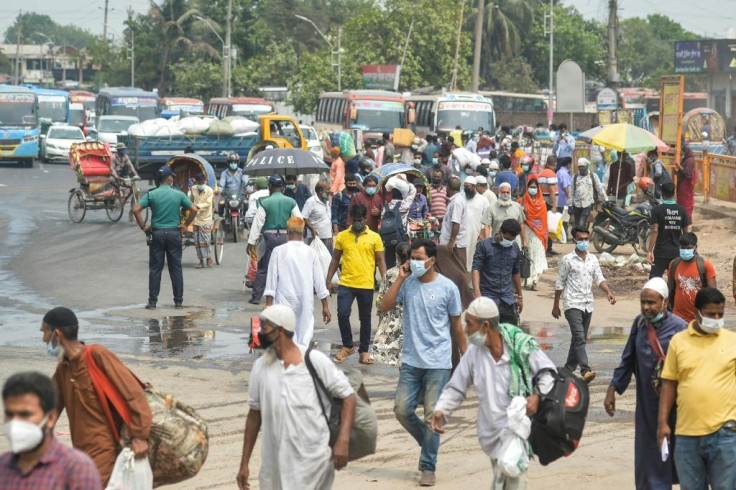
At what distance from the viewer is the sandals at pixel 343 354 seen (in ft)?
43.3

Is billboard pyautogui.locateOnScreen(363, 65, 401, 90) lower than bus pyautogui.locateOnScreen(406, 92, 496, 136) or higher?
higher

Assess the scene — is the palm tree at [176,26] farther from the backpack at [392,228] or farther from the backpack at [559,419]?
the backpack at [559,419]

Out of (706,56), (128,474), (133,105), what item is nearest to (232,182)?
(128,474)

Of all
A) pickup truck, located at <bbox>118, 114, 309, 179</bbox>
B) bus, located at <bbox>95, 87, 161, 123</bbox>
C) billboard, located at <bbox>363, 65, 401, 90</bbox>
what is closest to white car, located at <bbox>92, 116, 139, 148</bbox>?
bus, located at <bbox>95, 87, 161, 123</bbox>

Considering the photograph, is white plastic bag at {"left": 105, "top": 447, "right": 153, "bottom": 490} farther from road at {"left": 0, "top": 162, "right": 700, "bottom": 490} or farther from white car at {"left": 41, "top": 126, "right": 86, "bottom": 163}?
white car at {"left": 41, "top": 126, "right": 86, "bottom": 163}

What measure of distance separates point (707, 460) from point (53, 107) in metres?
52.9

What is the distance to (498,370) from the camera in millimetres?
7004

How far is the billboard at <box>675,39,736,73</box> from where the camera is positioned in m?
58.3

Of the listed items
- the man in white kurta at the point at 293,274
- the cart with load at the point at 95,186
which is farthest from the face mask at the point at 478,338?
the cart with load at the point at 95,186

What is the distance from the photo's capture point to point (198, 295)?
703 inches

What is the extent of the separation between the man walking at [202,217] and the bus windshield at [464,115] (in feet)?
71.4

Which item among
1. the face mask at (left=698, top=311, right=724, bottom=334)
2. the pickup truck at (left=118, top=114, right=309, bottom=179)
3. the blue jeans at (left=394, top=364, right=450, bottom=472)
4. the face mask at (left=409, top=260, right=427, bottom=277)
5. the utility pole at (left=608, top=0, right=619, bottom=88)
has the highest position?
the utility pole at (left=608, top=0, right=619, bottom=88)

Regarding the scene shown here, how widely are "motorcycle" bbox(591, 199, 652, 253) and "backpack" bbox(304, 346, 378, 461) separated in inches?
607

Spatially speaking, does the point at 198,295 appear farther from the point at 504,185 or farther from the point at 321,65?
the point at 321,65
